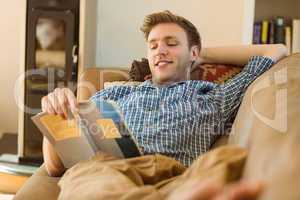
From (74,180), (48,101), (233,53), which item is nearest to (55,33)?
(233,53)

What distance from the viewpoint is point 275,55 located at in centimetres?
171

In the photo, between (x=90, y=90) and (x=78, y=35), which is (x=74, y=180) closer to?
(x=90, y=90)

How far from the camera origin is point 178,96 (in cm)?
163

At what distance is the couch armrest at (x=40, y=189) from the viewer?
48.4 inches

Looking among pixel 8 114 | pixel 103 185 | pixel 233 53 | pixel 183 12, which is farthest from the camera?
pixel 8 114

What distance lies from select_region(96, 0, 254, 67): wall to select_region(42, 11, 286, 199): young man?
77 cm

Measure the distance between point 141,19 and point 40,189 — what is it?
163 centimetres

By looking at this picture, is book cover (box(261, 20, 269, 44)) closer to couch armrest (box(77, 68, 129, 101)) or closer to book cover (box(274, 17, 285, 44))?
book cover (box(274, 17, 285, 44))

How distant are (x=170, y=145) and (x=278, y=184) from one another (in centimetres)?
86

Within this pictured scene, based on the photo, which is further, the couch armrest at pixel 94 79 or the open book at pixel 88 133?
the couch armrest at pixel 94 79

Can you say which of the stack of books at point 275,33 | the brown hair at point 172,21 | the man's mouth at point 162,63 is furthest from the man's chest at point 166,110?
the stack of books at point 275,33

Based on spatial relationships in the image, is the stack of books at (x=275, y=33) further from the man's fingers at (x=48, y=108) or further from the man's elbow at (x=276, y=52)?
the man's fingers at (x=48, y=108)

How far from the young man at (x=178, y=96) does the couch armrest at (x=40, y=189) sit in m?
0.06

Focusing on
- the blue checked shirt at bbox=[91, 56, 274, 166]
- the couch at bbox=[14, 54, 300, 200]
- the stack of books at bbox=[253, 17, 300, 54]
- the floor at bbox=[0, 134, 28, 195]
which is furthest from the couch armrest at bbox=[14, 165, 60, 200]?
the stack of books at bbox=[253, 17, 300, 54]
